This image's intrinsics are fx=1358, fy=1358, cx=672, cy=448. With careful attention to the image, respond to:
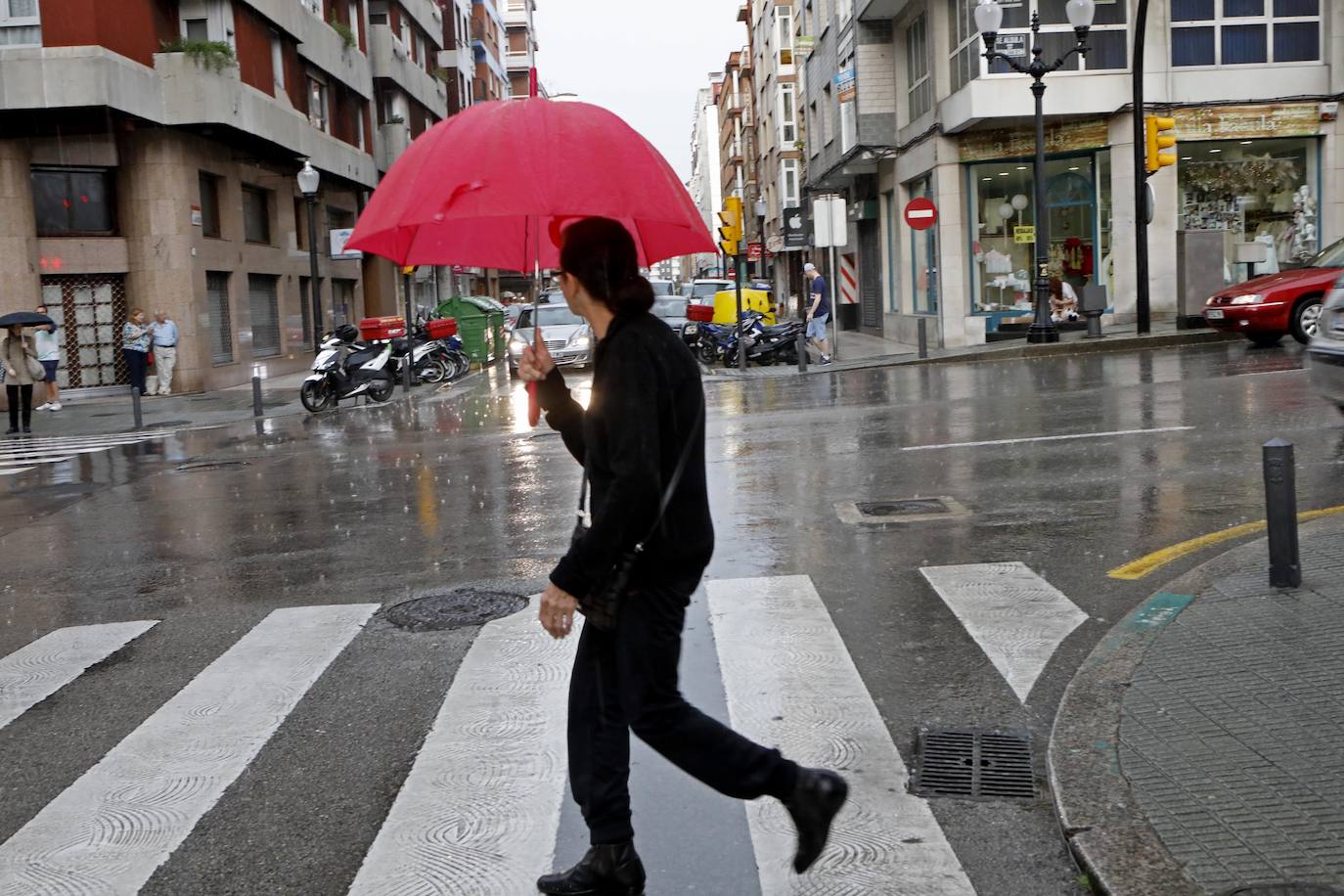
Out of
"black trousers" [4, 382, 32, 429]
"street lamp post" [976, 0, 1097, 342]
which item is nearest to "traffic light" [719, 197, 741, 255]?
"street lamp post" [976, 0, 1097, 342]

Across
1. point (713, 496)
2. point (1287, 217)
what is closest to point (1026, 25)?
point (1287, 217)

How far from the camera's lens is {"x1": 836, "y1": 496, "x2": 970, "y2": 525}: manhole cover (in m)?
8.62

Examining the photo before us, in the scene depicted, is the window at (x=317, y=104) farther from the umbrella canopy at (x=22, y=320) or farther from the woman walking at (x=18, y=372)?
the umbrella canopy at (x=22, y=320)

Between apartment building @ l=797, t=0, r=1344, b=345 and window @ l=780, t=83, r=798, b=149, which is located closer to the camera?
apartment building @ l=797, t=0, r=1344, b=345

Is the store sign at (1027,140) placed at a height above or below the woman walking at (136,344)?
above

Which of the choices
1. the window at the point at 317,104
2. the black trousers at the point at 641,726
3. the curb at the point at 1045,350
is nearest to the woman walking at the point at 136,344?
the curb at the point at 1045,350

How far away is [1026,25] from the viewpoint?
26.3 metres

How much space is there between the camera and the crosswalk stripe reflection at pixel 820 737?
12.0 ft

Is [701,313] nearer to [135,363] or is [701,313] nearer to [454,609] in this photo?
[135,363]

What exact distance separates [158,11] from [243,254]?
5763 millimetres

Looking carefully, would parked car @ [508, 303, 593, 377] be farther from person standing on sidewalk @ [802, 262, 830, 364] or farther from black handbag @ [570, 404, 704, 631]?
black handbag @ [570, 404, 704, 631]

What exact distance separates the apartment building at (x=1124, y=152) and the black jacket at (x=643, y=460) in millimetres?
22873

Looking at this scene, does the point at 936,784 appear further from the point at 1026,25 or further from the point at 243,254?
the point at 243,254

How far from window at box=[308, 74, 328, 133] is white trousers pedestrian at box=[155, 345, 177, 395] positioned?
423 inches
